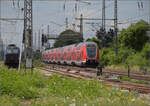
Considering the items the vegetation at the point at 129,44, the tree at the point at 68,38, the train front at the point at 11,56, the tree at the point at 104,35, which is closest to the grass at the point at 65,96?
the vegetation at the point at 129,44

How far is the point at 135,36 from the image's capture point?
114 feet

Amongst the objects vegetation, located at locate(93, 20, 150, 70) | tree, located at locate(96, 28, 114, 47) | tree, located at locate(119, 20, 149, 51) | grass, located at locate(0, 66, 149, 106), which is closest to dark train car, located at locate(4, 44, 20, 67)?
tree, located at locate(96, 28, 114, 47)

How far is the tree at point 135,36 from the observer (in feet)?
112

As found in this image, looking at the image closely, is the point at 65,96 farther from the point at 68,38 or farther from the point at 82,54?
the point at 68,38

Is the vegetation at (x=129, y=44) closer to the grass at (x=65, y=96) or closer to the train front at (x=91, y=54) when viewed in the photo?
the train front at (x=91, y=54)

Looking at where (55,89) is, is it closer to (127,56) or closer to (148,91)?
(148,91)

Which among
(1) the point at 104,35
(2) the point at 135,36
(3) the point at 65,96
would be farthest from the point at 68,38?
(3) the point at 65,96

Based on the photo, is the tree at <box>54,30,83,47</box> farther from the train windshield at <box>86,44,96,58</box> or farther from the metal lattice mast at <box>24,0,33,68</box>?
the metal lattice mast at <box>24,0,33,68</box>

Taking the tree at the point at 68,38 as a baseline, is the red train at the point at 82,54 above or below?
below

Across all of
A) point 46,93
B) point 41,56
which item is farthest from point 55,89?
point 41,56

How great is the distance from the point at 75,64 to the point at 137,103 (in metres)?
26.6

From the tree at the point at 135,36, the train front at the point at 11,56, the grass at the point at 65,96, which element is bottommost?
the grass at the point at 65,96

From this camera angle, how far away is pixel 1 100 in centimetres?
712

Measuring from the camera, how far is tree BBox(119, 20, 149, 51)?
34250 mm
